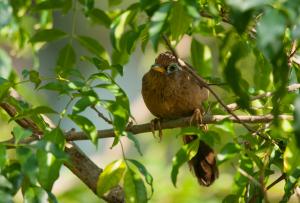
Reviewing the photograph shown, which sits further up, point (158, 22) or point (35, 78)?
point (158, 22)

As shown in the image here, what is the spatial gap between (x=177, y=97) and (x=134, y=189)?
5.48ft

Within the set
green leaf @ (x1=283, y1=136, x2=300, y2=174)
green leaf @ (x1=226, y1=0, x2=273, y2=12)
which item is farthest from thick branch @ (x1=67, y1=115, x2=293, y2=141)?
green leaf @ (x1=226, y1=0, x2=273, y2=12)

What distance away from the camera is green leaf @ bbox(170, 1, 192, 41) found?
2496 millimetres

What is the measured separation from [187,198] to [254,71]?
1.35 meters

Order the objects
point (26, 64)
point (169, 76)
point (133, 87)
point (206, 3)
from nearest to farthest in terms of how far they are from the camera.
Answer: point (206, 3) < point (169, 76) < point (133, 87) < point (26, 64)

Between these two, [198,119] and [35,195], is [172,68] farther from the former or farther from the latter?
[35,195]

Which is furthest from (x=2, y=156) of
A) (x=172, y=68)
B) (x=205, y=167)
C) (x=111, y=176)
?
(x=172, y=68)

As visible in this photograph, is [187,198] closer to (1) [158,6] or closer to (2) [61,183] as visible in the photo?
(2) [61,183]

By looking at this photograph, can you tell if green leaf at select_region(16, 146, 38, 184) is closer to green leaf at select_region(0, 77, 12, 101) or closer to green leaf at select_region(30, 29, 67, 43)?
green leaf at select_region(0, 77, 12, 101)

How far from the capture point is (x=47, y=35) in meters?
3.71

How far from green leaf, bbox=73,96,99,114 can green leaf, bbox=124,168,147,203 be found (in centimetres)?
35

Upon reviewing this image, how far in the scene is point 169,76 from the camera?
14.7 feet

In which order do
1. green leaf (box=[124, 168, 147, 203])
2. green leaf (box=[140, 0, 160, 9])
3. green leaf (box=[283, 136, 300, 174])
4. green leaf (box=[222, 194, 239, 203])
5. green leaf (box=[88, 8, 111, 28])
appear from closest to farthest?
green leaf (box=[140, 0, 160, 9]) → green leaf (box=[283, 136, 300, 174]) → green leaf (box=[124, 168, 147, 203]) → green leaf (box=[222, 194, 239, 203]) → green leaf (box=[88, 8, 111, 28])

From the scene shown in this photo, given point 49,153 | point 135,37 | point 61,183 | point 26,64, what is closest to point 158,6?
point 135,37
